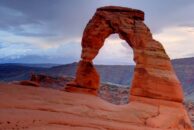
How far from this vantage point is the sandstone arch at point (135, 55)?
66.6ft

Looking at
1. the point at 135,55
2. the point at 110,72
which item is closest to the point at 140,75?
the point at 135,55

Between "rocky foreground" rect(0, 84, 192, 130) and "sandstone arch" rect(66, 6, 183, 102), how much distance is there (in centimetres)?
72

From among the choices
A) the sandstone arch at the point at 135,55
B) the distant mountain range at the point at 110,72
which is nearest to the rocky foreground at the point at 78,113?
the sandstone arch at the point at 135,55

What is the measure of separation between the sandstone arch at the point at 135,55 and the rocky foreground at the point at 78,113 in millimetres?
720

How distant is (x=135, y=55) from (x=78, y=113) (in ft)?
23.5

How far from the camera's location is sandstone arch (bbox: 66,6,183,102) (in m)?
20.3

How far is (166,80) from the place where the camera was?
20328mm

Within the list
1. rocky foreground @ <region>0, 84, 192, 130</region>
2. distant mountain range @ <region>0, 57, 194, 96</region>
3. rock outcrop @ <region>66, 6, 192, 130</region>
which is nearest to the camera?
rocky foreground @ <region>0, 84, 192, 130</region>

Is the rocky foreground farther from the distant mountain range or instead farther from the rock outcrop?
the distant mountain range

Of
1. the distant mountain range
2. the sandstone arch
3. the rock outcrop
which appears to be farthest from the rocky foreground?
the distant mountain range

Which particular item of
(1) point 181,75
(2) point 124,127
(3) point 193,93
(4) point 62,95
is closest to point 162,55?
(4) point 62,95

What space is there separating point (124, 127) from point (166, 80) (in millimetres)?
6337

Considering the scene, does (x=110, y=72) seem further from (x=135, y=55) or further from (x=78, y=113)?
(x=78, y=113)

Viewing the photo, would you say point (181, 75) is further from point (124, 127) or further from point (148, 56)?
point (124, 127)
